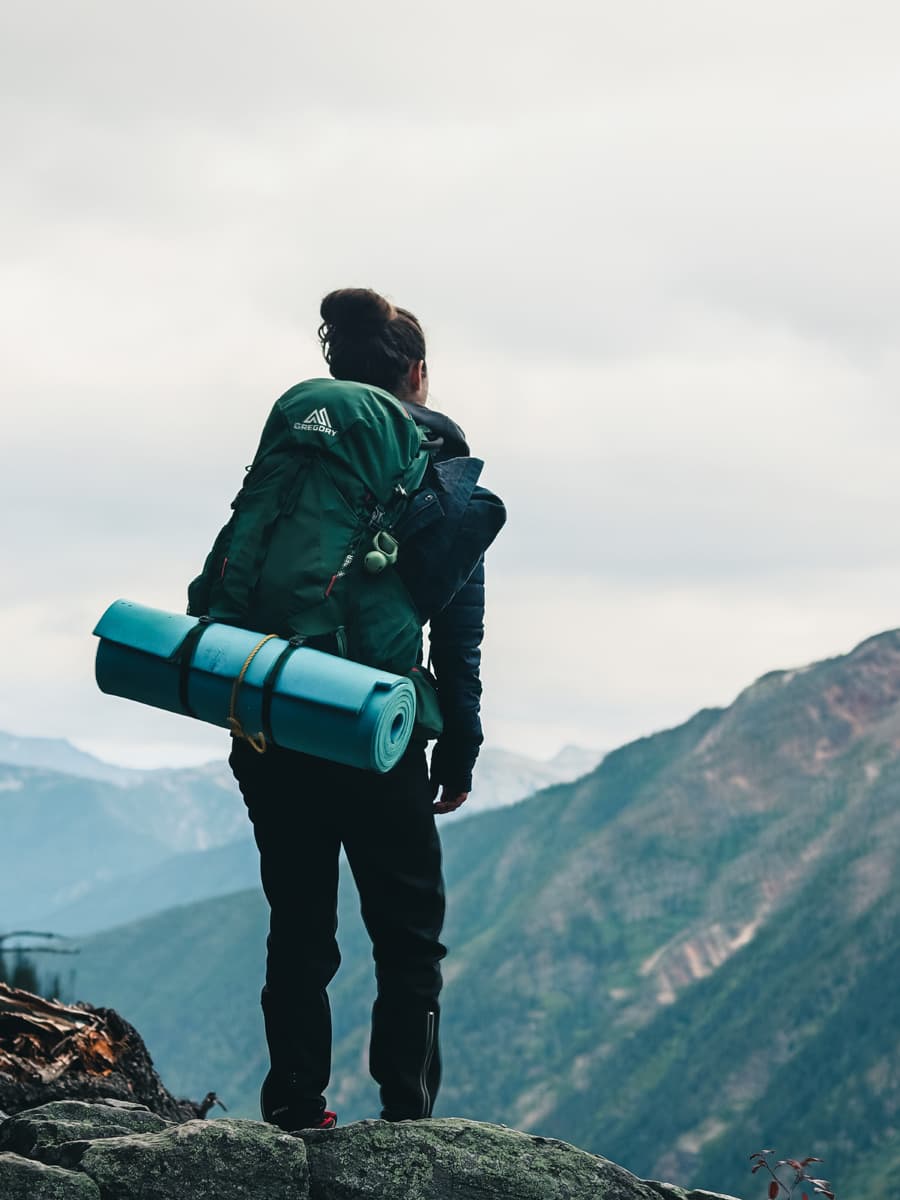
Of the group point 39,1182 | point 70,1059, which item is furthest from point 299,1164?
point 70,1059

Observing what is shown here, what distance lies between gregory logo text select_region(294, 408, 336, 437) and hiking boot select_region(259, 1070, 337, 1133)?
120 inches

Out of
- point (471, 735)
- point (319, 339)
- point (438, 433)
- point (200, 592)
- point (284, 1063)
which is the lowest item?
point (284, 1063)

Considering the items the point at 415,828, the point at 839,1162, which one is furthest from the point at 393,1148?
the point at 839,1162

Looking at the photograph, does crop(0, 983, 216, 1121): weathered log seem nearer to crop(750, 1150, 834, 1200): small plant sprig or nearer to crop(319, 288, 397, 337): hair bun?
crop(750, 1150, 834, 1200): small plant sprig

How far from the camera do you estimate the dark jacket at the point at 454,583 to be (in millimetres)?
6984

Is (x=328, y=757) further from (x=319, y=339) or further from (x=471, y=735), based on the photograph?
(x=319, y=339)

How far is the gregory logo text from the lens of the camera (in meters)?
6.87

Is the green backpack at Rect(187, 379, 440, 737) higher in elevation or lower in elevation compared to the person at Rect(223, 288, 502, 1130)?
higher

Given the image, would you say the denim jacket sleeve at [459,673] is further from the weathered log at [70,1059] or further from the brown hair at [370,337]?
the weathered log at [70,1059]

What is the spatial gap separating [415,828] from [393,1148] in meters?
1.44

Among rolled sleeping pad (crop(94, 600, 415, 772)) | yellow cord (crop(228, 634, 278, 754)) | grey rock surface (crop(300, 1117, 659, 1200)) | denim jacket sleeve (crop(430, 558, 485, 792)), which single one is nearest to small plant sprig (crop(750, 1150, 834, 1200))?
grey rock surface (crop(300, 1117, 659, 1200))

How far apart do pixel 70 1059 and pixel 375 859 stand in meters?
3.25

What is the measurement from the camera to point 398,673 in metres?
7.02

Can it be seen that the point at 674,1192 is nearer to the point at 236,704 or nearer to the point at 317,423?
the point at 236,704
